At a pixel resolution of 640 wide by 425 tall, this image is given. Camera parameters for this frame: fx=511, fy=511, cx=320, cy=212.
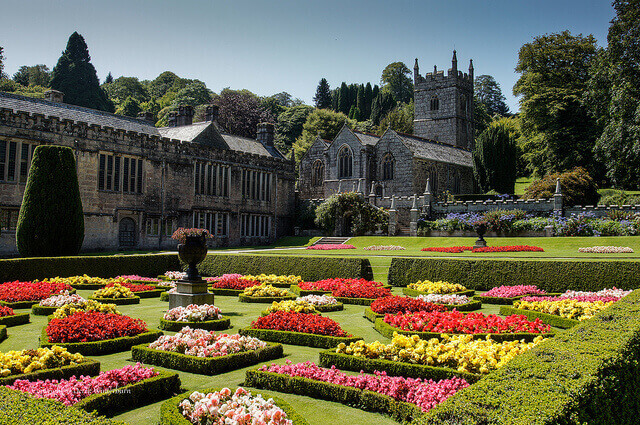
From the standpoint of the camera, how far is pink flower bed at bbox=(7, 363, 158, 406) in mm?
6141

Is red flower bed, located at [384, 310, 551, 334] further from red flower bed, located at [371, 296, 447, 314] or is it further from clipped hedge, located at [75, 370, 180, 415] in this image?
clipped hedge, located at [75, 370, 180, 415]

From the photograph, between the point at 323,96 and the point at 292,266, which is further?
the point at 323,96

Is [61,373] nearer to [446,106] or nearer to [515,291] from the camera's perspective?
[515,291]

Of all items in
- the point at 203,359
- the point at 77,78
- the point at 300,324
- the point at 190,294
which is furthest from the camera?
the point at 77,78

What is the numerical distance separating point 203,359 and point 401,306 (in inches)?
247

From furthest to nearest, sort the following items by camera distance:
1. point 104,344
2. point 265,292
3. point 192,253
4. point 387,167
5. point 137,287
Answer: point 387,167, point 137,287, point 265,292, point 192,253, point 104,344

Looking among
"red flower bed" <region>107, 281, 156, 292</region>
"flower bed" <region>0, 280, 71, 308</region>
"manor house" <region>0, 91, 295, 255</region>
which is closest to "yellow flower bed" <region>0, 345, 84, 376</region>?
"flower bed" <region>0, 280, 71, 308</region>

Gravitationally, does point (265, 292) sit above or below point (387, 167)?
below

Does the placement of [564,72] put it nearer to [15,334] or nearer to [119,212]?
[119,212]

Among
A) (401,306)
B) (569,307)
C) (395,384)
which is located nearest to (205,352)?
(395,384)

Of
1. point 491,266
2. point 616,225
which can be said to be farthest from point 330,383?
point 616,225

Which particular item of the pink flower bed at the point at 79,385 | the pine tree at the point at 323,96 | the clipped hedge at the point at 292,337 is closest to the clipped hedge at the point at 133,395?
the pink flower bed at the point at 79,385

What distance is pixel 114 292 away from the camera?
1561 cm

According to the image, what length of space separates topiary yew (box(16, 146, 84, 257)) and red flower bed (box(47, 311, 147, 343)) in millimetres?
16030
